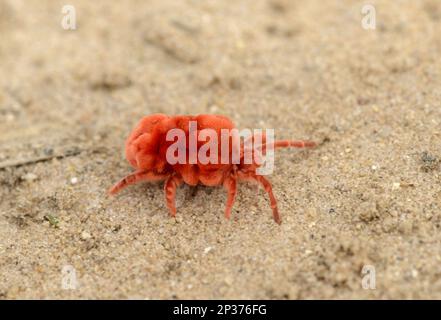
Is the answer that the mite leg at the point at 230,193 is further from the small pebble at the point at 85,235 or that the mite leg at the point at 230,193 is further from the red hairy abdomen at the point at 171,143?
the small pebble at the point at 85,235

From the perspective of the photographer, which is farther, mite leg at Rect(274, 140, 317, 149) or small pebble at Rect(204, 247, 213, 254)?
mite leg at Rect(274, 140, 317, 149)

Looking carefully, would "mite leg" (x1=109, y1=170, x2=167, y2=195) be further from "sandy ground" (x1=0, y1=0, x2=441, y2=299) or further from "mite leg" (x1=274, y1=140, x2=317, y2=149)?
"mite leg" (x1=274, y1=140, x2=317, y2=149)

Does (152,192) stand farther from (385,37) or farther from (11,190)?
(385,37)

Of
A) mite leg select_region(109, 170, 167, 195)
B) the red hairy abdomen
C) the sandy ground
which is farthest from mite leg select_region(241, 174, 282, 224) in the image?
mite leg select_region(109, 170, 167, 195)

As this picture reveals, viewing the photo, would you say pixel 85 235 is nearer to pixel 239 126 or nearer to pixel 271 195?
pixel 271 195

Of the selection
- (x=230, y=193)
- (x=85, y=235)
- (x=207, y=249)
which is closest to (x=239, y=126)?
(x=230, y=193)
